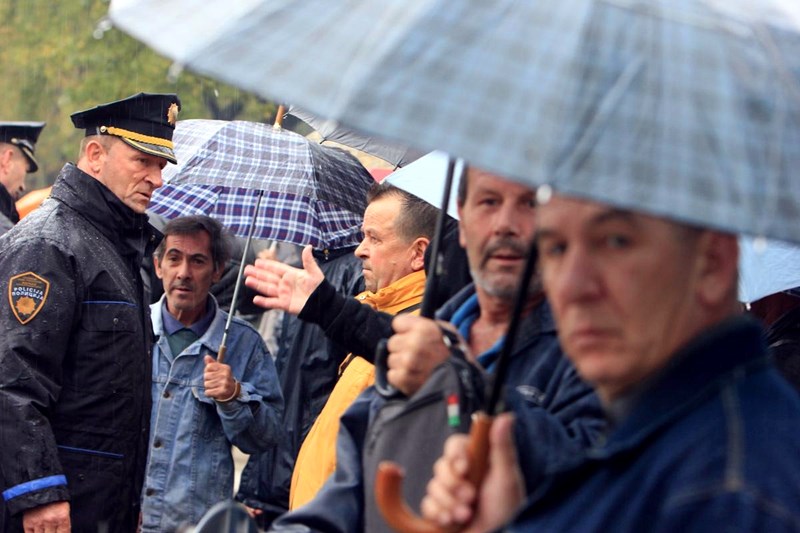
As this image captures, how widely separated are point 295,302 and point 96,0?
1156cm

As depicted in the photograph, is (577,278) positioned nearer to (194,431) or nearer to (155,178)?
(155,178)

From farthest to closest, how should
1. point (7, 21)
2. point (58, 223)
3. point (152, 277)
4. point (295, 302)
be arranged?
point (7, 21)
point (152, 277)
point (58, 223)
point (295, 302)

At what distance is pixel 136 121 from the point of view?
19.6 feet

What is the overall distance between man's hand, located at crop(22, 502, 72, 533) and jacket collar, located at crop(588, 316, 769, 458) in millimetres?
3525

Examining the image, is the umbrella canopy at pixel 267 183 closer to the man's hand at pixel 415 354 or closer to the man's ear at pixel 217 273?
the man's ear at pixel 217 273

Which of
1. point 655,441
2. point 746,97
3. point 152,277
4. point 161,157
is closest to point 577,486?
point 655,441

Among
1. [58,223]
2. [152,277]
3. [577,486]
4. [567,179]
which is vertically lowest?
[152,277]

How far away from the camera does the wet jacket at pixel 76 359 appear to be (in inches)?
200

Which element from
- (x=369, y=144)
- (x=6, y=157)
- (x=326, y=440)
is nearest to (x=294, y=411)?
(x=369, y=144)

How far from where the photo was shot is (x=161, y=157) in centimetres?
591

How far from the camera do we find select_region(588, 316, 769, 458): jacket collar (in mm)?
1987

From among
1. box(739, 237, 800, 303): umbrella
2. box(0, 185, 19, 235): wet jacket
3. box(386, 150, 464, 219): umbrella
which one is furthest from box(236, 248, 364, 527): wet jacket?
box(739, 237, 800, 303): umbrella

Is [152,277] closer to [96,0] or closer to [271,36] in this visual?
[271,36]

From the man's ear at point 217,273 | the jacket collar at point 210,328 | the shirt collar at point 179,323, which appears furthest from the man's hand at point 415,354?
the man's ear at point 217,273
